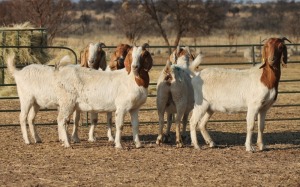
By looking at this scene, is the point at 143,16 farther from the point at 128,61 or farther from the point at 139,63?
the point at 139,63

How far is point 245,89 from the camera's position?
39.8ft

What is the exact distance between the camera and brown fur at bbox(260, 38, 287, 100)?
11.9m

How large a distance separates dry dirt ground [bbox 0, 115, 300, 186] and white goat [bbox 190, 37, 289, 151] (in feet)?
2.22

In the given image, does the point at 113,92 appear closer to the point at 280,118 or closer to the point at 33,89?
the point at 33,89

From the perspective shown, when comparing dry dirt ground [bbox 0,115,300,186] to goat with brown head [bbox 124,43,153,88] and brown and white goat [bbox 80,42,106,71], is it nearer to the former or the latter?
goat with brown head [bbox 124,43,153,88]

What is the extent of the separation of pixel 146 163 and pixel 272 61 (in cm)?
290

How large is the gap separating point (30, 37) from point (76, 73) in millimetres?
11741

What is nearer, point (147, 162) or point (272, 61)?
point (147, 162)

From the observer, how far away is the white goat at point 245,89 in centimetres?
1196

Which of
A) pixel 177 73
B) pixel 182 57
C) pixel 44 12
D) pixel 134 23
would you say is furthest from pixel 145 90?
pixel 134 23

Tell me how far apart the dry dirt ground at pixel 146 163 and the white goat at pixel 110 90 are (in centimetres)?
67

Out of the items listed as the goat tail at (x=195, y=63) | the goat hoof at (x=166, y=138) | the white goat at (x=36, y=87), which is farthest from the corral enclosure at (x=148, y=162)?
the goat tail at (x=195, y=63)

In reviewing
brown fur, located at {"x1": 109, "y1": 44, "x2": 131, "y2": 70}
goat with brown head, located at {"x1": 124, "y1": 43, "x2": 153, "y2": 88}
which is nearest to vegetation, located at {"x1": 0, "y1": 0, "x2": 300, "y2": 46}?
brown fur, located at {"x1": 109, "y1": 44, "x2": 131, "y2": 70}

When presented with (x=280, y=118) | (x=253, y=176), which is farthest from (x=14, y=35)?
(x=253, y=176)
